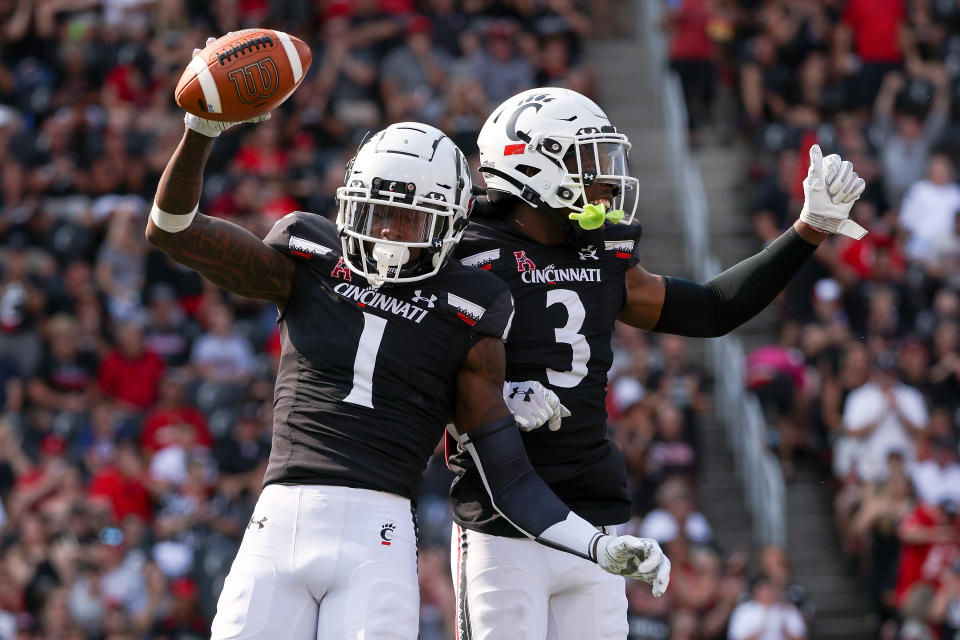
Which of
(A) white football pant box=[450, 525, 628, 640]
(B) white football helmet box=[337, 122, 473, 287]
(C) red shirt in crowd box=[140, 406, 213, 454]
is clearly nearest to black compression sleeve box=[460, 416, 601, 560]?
(A) white football pant box=[450, 525, 628, 640]

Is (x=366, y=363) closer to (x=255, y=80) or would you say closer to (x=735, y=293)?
(x=255, y=80)

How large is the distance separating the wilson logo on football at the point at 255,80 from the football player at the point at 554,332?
0.98 meters

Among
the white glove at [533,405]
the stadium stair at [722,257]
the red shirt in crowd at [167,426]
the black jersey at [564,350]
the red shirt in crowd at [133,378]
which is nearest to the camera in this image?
the white glove at [533,405]

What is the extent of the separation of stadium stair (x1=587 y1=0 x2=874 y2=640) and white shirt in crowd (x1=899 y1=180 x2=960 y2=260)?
54.4 inches

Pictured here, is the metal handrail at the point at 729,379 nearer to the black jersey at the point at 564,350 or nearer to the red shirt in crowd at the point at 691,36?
the red shirt in crowd at the point at 691,36

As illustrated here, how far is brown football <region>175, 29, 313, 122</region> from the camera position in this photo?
482 cm

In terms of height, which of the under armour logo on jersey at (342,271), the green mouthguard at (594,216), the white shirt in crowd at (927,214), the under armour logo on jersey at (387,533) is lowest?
the under armour logo on jersey at (387,533)

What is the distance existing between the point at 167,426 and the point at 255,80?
707cm

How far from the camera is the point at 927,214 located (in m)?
13.6

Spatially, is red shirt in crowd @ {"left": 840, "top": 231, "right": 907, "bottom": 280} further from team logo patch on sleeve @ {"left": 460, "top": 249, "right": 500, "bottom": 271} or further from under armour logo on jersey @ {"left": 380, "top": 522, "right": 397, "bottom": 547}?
under armour logo on jersey @ {"left": 380, "top": 522, "right": 397, "bottom": 547}

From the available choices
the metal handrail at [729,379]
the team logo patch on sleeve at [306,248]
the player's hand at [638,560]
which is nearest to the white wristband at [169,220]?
the team logo patch on sleeve at [306,248]

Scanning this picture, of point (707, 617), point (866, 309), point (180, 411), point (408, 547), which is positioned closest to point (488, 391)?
point (408, 547)

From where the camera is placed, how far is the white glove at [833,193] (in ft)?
18.9

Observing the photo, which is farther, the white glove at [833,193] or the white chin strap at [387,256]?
the white glove at [833,193]
